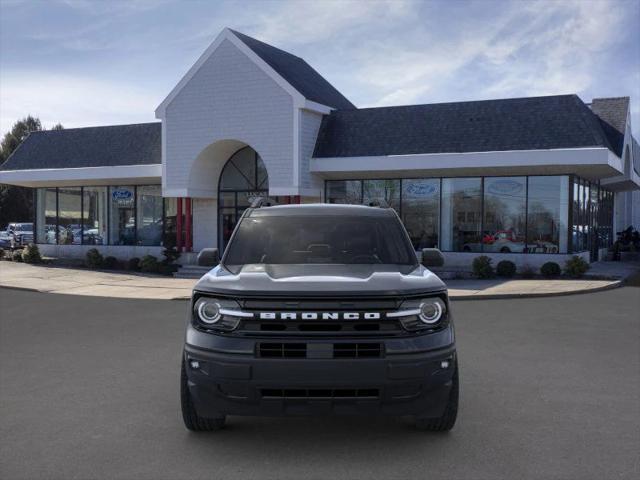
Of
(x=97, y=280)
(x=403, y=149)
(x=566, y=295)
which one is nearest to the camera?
(x=566, y=295)

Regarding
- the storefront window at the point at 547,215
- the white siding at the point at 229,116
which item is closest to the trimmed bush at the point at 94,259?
the white siding at the point at 229,116

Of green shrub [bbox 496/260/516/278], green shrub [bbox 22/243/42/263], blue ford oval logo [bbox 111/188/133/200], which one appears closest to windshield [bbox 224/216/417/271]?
green shrub [bbox 496/260/516/278]

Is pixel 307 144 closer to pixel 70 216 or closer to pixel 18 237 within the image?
pixel 70 216

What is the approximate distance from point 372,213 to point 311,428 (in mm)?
2182

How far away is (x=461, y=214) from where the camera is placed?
2345 cm

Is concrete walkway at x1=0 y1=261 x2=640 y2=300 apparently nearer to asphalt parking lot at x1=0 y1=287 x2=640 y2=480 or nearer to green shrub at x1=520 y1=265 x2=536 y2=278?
green shrub at x1=520 y1=265 x2=536 y2=278

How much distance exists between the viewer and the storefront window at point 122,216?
93.4 feet

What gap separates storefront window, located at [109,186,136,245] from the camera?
93.4 ft

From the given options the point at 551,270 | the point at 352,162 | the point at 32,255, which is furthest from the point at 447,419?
the point at 32,255

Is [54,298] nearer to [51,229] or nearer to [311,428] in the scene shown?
[311,428]

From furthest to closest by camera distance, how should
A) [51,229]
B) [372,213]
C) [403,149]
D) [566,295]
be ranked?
1. [51,229]
2. [403,149]
3. [566,295]
4. [372,213]

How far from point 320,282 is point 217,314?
31.8 inches

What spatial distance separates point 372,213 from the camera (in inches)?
255

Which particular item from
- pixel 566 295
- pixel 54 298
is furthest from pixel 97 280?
pixel 566 295
